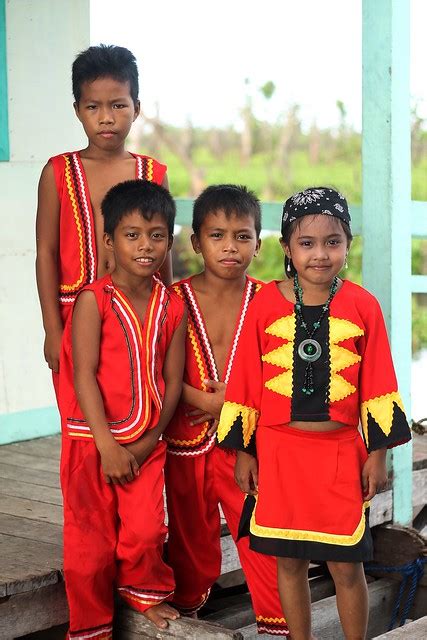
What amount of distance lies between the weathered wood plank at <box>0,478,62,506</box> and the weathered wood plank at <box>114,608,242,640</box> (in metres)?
0.75

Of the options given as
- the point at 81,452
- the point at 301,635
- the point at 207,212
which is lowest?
the point at 301,635

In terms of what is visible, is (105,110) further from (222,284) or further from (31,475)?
(31,475)

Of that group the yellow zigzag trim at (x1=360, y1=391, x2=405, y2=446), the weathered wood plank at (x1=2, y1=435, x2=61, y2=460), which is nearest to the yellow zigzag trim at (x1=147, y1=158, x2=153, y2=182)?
the yellow zigzag trim at (x1=360, y1=391, x2=405, y2=446)

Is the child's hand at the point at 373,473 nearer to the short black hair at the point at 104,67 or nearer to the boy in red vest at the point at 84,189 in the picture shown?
the boy in red vest at the point at 84,189

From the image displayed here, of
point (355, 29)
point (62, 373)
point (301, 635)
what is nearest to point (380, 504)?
point (301, 635)

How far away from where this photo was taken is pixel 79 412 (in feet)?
10.2

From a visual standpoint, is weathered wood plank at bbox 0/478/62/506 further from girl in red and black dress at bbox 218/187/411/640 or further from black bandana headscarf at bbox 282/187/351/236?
black bandana headscarf at bbox 282/187/351/236

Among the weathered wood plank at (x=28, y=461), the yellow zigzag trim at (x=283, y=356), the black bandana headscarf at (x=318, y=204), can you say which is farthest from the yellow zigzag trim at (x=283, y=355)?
the weathered wood plank at (x=28, y=461)

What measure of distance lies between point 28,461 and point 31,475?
229mm

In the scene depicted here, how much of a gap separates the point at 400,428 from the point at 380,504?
63.4 inches

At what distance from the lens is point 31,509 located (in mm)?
3773

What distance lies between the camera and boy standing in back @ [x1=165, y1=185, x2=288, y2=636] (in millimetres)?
3139

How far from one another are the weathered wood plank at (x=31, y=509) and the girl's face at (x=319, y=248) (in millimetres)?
1304

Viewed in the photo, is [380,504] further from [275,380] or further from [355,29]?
[355,29]
